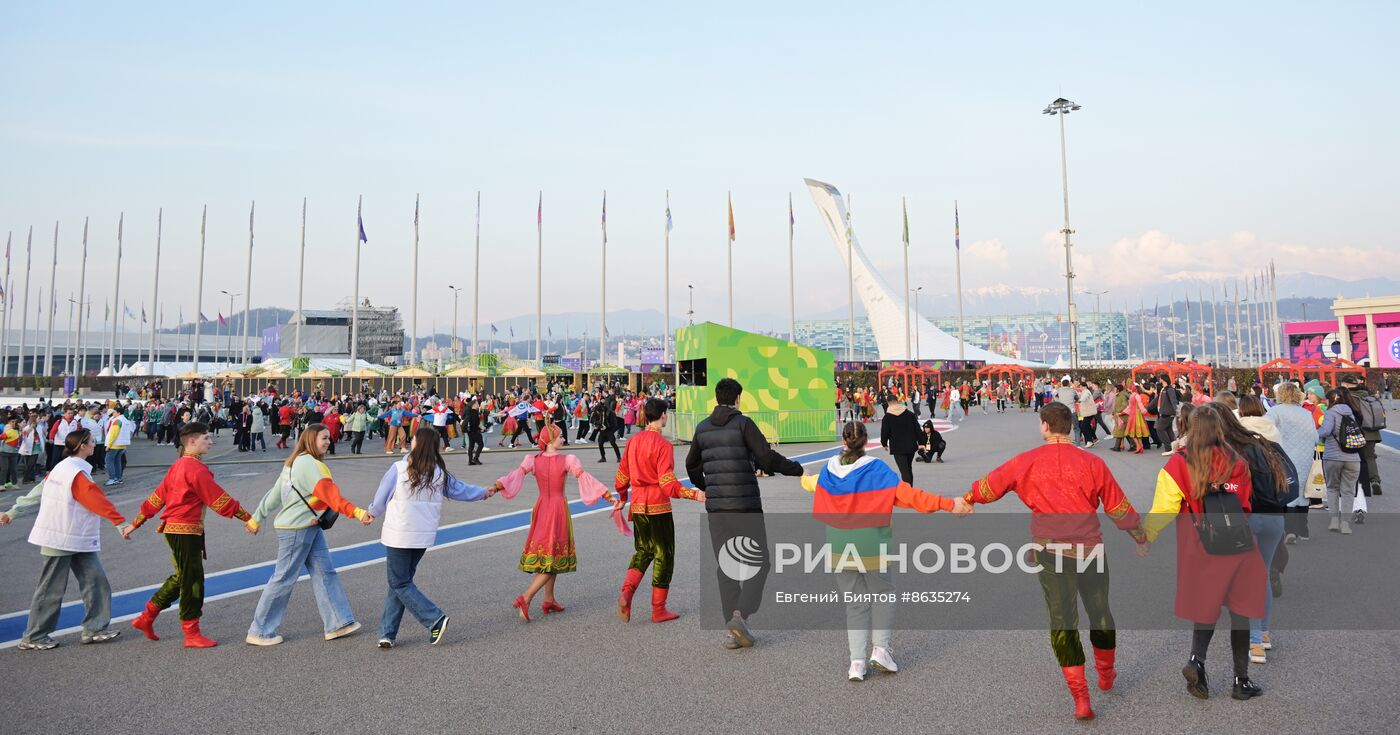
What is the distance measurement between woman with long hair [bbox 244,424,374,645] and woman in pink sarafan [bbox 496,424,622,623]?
3.90 ft

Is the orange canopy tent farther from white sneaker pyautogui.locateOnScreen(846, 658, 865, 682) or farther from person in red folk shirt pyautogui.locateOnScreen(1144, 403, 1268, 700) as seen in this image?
white sneaker pyautogui.locateOnScreen(846, 658, 865, 682)

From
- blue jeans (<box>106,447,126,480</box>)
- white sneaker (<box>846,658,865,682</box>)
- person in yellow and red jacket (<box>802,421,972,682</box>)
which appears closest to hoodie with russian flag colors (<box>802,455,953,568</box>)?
person in yellow and red jacket (<box>802,421,972,682</box>)

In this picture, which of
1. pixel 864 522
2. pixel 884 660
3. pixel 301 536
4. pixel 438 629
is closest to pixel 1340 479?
pixel 884 660

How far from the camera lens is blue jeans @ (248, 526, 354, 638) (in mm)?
5203

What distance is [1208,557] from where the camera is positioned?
4.04 m

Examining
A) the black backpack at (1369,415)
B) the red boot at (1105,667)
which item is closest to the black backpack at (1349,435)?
the black backpack at (1369,415)

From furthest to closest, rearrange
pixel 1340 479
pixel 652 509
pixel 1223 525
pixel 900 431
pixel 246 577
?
pixel 900 431 → pixel 1340 479 → pixel 246 577 → pixel 652 509 → pixel 1223 525

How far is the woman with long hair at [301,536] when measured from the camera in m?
5.20

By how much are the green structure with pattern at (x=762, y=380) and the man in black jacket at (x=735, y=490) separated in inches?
547

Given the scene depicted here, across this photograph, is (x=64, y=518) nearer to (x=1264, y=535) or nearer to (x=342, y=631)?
(x=342, y=631)

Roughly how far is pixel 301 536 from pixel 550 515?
66.1 inches

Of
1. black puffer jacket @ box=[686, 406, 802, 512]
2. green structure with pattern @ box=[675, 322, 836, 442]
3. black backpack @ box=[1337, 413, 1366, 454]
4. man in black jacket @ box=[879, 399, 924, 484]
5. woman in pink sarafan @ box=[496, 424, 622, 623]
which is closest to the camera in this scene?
black puffer jacket @ box=[686, 406, 802, 512]

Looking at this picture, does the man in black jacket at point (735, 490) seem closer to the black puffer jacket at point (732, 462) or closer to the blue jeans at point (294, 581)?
the black puffer jacket at point (732, 462)

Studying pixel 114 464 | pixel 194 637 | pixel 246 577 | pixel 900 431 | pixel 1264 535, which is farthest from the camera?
pixel 114 464
